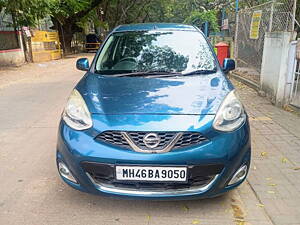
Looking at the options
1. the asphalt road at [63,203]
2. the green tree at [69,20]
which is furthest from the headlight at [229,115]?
the green tree at [69,20]

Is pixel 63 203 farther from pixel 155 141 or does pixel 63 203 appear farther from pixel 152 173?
pixel 155 141

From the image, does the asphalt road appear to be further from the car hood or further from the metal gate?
the metal gate

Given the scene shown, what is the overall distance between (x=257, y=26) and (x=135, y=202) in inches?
272

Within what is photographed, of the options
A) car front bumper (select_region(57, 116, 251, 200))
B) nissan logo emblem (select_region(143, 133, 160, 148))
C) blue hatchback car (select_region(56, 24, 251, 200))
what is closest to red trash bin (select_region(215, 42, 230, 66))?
blue hatchback car (select_region(56, 24, 251, 200))

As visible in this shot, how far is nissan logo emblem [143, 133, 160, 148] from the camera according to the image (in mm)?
2383

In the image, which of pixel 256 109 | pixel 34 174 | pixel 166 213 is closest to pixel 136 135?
pixel 166 213

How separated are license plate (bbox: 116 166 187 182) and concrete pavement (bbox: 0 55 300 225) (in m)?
0.45

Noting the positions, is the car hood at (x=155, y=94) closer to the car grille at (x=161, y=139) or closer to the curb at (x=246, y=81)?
the car grille at (x=161, y=139)

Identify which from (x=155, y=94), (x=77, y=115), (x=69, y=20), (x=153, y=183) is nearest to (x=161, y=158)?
(x=153, y=183)

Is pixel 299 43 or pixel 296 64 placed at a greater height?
pixel 299 43

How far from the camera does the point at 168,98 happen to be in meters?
2.78

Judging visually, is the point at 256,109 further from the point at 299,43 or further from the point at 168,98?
the point at 168,98

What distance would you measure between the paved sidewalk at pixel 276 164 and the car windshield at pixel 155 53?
1342mm

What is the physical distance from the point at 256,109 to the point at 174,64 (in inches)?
123
